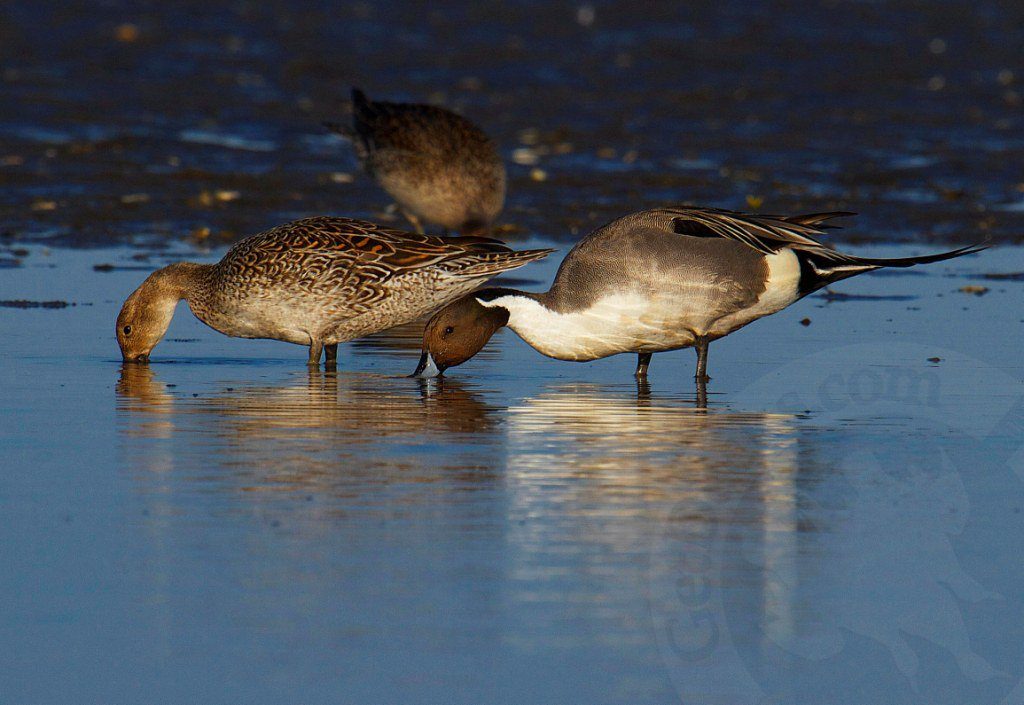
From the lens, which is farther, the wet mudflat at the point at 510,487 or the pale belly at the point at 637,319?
the pale belly at the point at 637,319

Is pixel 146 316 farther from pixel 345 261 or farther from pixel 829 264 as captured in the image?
pixel 829 264

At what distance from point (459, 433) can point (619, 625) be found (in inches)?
107

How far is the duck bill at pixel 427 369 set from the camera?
352 inches

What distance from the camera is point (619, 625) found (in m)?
4.68

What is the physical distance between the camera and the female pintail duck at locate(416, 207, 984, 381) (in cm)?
871

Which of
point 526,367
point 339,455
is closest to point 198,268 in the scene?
point 526,367

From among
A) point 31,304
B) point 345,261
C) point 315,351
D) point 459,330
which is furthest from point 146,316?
point 31,304

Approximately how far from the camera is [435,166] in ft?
48.7

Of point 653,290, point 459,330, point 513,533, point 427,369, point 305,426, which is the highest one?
point 653,290

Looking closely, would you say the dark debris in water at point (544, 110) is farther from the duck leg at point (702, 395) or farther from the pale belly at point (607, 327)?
the duck leg at point (702, 395)

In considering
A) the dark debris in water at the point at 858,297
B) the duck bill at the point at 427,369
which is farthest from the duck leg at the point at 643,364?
the dark debris in water at the point at 858,297

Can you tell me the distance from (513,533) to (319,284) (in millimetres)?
3982

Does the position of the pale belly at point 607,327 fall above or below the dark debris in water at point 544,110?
below

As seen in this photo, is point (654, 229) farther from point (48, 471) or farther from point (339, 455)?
point (48, 471)
